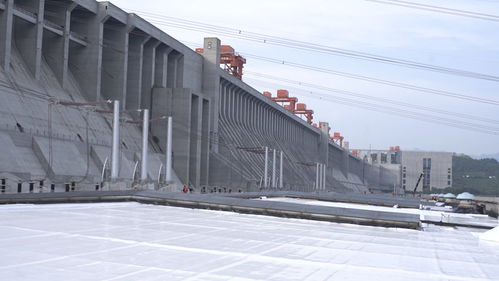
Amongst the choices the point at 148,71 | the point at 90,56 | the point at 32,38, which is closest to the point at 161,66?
the point at 148,71

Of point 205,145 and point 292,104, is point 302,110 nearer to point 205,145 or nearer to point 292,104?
point 292,104

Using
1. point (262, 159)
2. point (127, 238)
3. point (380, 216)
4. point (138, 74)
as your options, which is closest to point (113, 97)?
point (138, 74)

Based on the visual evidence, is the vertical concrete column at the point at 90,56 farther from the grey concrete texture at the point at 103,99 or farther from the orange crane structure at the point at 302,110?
the orange crane structure at the point at 302,110

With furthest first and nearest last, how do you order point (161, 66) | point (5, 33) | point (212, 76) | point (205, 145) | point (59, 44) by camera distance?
point (212, 76)
point (205, 145)
point (161, 66)
point (59, 44)
point (5, 33)

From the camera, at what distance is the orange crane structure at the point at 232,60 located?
98.8 m

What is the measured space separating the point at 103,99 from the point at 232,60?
4227 cm

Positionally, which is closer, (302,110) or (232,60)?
(232,60)

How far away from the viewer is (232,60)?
9994 cm

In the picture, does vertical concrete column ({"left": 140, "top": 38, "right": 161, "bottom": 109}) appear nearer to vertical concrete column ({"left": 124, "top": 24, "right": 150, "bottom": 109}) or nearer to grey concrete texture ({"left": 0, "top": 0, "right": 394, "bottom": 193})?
grey concrete texture ({"left": 0, "top": 0, "right": 394, "bottom": 193})

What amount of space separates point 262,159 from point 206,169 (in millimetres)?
24089

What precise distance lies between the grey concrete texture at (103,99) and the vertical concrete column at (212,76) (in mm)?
123

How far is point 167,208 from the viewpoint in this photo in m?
21.9

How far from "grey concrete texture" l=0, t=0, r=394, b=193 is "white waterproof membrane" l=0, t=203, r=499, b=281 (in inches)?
907

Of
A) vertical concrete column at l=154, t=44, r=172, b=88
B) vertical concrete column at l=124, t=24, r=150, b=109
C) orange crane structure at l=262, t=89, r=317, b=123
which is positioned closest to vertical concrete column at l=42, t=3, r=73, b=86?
vertical concrete column at l=124, t=24, r=150, b=109
